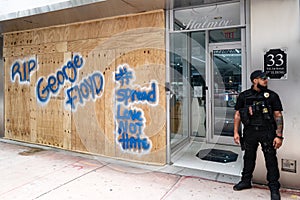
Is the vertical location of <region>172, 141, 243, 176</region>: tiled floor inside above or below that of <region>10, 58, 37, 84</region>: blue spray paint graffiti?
below

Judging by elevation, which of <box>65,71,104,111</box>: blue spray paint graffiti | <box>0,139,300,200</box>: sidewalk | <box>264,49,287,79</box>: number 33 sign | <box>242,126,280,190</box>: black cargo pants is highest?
<box>264,49,287,79</box>: number 33 sign

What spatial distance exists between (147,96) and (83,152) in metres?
2.00

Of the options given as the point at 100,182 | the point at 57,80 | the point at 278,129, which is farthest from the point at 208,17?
the point at 57,80

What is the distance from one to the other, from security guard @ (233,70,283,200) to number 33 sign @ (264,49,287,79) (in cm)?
40

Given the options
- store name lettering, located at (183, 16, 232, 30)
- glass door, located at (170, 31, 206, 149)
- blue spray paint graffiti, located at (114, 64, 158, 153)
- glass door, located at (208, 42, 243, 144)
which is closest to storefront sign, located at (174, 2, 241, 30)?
store name lettering, located at (183, 16, 232, 30)

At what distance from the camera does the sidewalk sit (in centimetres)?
337

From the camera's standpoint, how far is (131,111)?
482 cm

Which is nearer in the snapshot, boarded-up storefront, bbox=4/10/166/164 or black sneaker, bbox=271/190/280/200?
black sneaker, bbox=271/190/280/200

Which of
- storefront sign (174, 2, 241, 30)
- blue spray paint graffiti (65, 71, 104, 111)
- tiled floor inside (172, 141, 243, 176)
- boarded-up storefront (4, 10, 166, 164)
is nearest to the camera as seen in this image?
storefront sign (174, 2, 241, 30)

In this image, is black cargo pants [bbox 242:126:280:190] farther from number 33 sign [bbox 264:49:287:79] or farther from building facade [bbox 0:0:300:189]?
number 33 sign [bbox 264:49:287:79]

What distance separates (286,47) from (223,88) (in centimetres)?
272

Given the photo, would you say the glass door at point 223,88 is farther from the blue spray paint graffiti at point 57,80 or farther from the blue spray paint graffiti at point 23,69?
the blue spray paint graffiti at point 23,69

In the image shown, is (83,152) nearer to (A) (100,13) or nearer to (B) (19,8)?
(A) (100,13)

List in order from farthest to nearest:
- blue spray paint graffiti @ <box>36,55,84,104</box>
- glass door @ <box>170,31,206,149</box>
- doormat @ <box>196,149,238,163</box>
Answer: glass door @ <box>170,31,206,149</box>, blue spray paint graffiti @ <box>36,55,84,104</box>, doormat @ <box>196,149,238,163</box>
